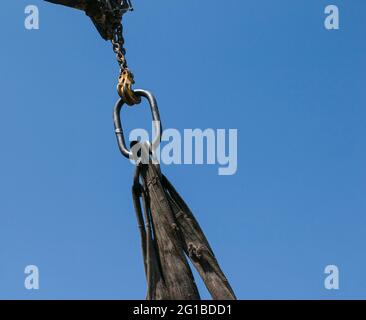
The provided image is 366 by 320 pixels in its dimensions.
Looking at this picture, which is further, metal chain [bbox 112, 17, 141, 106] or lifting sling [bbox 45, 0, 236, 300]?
metal chain [bbox 112, 17, 141, 106]

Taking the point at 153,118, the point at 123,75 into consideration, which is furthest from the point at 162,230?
the point at 123,75

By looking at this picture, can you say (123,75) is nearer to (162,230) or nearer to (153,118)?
(153,118)

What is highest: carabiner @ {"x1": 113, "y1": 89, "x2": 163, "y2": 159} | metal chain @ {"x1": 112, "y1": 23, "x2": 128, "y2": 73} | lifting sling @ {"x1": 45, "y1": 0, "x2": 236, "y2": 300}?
metal chain @ {"x1": 112, "y1": 23, "x2": 128, "y2": 73}

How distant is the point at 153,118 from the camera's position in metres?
8.49

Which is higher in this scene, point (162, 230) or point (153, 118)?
point (153, 118)

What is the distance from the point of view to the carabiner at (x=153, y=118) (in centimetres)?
846

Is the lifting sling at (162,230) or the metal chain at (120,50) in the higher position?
the metal chain at (120,50)

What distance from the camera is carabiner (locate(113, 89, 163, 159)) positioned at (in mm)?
8461

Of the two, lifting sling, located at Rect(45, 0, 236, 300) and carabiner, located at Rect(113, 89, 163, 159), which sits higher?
carabiner, located at Rect(113, 89, 163, 159)
